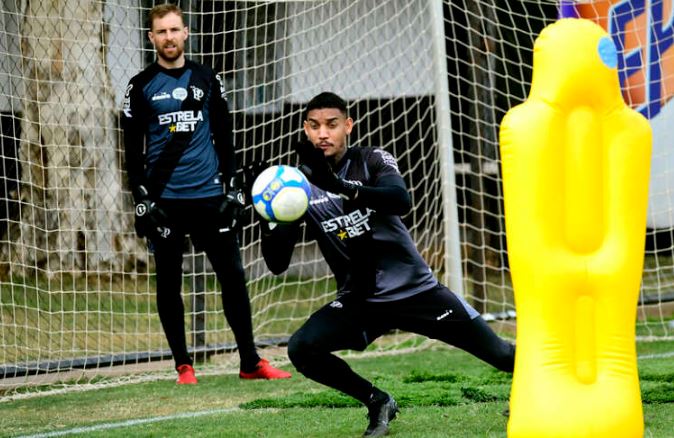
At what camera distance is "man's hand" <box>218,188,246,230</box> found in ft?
21.7

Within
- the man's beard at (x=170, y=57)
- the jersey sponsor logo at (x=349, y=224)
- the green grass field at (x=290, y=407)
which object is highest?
the man's beard at (x=170, y=57)

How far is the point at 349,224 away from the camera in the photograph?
5039 millimetres

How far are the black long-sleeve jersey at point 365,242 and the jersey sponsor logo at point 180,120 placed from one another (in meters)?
1.68

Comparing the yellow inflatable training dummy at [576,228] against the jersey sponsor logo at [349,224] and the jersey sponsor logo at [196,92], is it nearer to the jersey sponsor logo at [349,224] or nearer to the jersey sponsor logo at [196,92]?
the jersey sponsor logo at [349,224]

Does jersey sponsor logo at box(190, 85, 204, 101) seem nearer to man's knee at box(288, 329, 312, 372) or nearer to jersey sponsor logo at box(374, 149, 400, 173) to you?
jersey sponsor logo at box(374, 149, 400, 173)

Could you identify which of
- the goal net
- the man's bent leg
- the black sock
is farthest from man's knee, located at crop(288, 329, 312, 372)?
the goal net

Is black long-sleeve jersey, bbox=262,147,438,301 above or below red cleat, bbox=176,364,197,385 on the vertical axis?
above

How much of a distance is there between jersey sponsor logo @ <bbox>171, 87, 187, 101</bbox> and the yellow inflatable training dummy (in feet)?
9.05

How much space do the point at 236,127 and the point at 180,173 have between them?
2.17 m

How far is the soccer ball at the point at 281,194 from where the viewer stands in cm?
440

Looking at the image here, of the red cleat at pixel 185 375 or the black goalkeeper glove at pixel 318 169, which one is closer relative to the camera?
the black goalkeeper glove at pixel 318 169

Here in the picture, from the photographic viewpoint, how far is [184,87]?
21.6 ft

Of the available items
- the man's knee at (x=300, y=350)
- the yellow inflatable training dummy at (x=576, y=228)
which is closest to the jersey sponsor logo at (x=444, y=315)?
the man's knee at (x=300, y=350)

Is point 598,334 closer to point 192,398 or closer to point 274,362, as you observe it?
point 192,398
